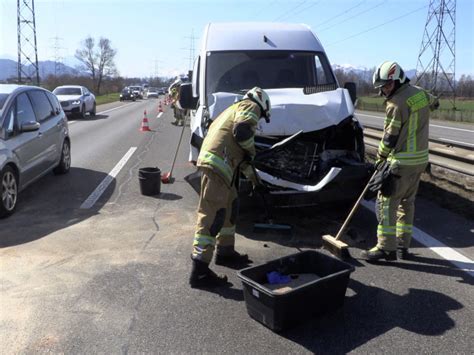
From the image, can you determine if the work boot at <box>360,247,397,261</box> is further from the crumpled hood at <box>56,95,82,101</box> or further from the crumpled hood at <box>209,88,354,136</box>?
the crumpled hood at <box>56,95,82,101</box>

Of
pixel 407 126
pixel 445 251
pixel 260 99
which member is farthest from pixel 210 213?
pixel 445 251

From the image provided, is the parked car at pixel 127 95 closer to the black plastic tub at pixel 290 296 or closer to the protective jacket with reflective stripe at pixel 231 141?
the protective jacket with reflective stripe at pixel 231 141

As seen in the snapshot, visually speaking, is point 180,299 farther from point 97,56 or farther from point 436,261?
point 97,56

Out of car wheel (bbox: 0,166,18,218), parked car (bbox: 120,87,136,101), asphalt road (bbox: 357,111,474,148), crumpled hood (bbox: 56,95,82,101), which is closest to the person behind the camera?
car wheel (bbox: 0,166,18,218)

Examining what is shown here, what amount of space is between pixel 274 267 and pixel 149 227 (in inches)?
92.6

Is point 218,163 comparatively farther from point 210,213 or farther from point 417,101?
point 417,101

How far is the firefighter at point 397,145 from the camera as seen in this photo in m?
4.80

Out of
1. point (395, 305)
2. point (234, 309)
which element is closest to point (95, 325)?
point (234, 309)

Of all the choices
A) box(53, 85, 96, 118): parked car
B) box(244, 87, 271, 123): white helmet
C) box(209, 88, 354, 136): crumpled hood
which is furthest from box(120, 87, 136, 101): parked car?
box(244, 87, 271, 123): white helmet

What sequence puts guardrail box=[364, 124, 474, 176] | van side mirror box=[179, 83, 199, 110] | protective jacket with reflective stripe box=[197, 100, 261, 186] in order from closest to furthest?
protective jacket with reflective stripe box=[197, 100, 261, 186] → van side mirror box=[179, 83, 199, 110] → guardrail box=[364, 124, 474, 176]

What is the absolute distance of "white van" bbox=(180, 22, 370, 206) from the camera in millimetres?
5617

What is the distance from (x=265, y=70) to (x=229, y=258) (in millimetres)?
3498

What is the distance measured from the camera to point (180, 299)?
13.2ft

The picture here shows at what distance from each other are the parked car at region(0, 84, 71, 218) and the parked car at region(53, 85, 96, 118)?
45.2 ft
